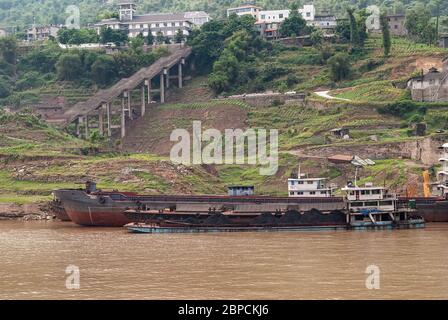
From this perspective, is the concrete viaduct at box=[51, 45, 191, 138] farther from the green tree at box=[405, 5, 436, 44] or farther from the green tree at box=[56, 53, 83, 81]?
the green tree at box=[405, 5, 436, 44]

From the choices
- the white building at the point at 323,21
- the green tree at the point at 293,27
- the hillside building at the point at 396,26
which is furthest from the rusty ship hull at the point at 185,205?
the white building at the point at 323,21

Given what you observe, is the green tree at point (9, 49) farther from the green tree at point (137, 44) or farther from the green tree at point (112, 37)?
the green tree at point (137, 44)

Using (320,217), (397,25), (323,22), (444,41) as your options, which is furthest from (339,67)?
(320,217)

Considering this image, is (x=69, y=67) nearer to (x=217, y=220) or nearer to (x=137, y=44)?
(x=137, y=44)

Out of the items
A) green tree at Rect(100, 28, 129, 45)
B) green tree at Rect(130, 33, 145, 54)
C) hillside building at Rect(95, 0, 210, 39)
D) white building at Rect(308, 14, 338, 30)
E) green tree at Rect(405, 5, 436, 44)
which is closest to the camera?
green tree at Rect(405, 5, 436, 44)

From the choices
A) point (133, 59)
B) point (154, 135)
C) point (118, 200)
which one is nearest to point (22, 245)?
point (118, 200)

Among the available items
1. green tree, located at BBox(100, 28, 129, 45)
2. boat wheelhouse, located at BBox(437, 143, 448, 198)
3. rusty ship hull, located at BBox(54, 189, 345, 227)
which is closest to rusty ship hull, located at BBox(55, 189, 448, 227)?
rusty ship hull, located at BBox(54, 189, 345, 227)

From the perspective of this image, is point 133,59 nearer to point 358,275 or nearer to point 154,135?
point 154,135
